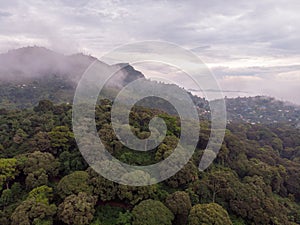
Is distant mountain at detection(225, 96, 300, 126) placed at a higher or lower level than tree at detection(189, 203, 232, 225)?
lower

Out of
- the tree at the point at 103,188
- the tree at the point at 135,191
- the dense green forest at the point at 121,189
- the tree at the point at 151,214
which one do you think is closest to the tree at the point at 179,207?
the dense green forest at the point at 121,189

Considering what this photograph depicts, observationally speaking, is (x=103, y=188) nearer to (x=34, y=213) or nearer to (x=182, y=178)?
(x=34, y=213)

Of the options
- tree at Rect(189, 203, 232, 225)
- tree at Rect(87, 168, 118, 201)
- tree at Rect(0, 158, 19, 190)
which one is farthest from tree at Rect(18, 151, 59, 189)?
tree at Rect(189, 203, 232, 225)

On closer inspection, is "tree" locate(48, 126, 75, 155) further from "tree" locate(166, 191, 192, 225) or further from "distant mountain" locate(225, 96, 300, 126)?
"distant mountain" locate(225, 96, 300, 126)

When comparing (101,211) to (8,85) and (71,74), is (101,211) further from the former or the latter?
(71,74)

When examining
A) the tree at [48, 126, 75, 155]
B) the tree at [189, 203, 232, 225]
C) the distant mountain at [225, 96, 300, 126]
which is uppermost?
the tree at [48, 126, 75, 155]

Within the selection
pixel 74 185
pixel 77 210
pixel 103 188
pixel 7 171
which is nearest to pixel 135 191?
pixel 103 188

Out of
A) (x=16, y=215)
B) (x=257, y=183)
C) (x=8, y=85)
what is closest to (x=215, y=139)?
(x=257, y=183)
